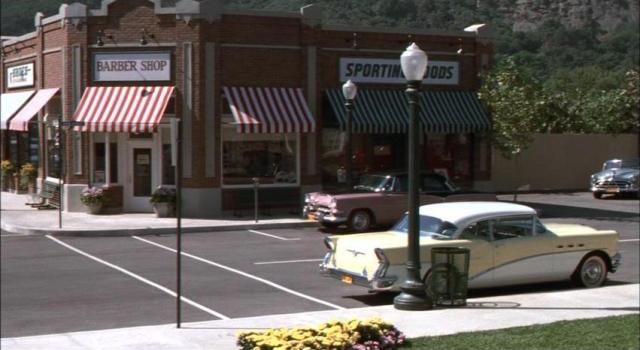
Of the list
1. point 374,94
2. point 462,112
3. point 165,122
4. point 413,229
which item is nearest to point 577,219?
point 462,112

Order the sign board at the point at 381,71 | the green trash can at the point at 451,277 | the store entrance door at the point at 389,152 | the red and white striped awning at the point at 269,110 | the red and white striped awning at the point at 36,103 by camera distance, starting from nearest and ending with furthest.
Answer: the green trash can at the point at 451,277, the red and white striped awning at the point at 269,110, the red and white striped awning at the point at 36,103, the sign board at the point at 381,71, the store entrance door at the point at 389,152

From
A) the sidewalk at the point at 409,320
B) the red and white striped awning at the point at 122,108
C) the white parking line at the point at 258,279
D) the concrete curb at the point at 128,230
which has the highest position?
the red and white striped awning at the point at 122,108

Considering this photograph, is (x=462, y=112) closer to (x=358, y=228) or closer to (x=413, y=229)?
(x=358, y=228)

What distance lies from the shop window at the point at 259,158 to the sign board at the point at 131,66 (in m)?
2.52

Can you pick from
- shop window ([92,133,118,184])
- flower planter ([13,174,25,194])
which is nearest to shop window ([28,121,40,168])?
flower planter ([13,174,25,194])

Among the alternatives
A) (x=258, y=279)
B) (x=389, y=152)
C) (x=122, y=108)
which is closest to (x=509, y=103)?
(x=389, y=152)

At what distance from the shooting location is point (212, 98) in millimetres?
25234

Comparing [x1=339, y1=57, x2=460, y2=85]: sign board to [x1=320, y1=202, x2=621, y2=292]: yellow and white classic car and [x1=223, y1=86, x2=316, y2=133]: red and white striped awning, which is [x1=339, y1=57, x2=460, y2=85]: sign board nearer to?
[x1=223, y1=86, x2=316, y2=133]: red and white striped awning

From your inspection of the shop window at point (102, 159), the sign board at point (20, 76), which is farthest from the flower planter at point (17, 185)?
the shop window at point (102, 159)

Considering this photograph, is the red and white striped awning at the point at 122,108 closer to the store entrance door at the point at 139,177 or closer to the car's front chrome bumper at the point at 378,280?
the store entrance door at the point at 139,177

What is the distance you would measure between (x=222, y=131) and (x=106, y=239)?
616 cm

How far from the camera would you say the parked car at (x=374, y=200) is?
69.8 feet

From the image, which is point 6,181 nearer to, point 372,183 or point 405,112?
point 405,112

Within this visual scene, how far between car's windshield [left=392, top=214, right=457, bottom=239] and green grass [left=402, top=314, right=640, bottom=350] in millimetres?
2845
